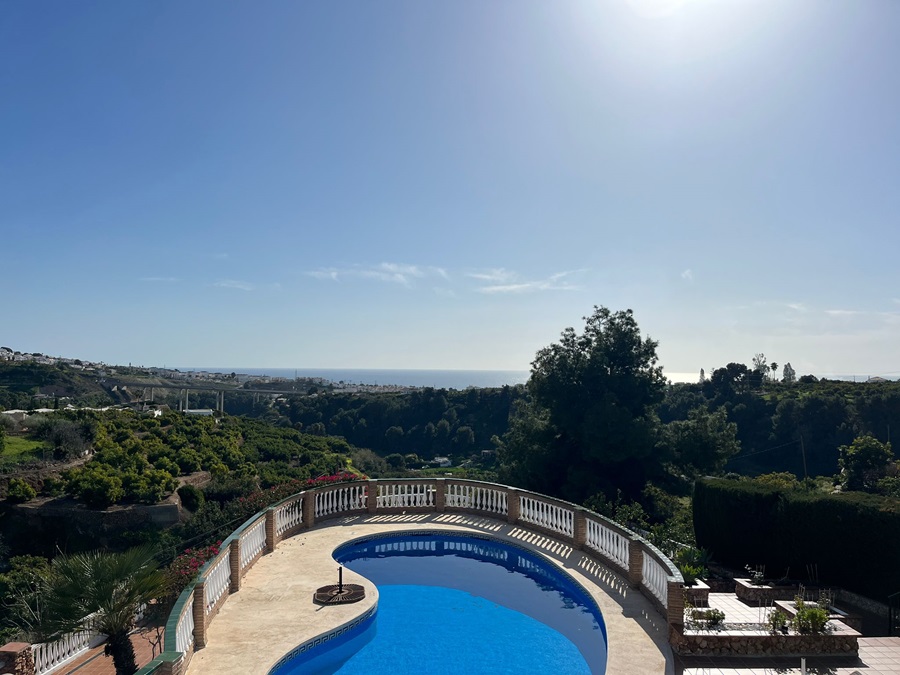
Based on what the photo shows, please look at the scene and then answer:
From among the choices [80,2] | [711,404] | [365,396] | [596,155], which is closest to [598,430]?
[596,155]

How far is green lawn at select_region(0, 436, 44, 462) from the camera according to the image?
2462 cm

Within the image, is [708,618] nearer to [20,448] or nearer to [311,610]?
[311,610]

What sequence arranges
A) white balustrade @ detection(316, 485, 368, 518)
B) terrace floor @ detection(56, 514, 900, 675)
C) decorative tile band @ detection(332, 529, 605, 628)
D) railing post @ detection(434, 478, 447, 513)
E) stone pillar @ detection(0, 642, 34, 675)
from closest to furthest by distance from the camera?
terrace floor @ detection(56, 514, 900, 675) < stone pillar @ detection(0, 642, 34, 675) < decorative tile band @ detection(332, 529, 605, 628) < white balustrade @ detection(316, 485, 368, 518) < railing post @ detection(434, 478, 447, 513)

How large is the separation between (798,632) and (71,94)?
19996 millimetres

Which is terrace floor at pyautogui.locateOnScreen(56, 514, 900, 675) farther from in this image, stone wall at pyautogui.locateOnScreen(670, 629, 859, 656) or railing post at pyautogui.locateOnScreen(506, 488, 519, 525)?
railing post at pyautogui.locateOnScreen(506, 488, 519, 525)

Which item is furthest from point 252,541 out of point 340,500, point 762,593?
point 762,593

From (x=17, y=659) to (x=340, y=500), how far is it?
7035mm

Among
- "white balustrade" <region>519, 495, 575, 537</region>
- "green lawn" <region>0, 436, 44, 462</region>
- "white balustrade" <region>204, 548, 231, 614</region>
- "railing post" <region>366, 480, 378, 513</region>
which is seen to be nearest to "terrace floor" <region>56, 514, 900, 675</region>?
"white balustrade" <region>204, 548, 231, 614</region>

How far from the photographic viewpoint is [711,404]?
52156 millimetres

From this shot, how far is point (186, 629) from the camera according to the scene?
21.3 ft

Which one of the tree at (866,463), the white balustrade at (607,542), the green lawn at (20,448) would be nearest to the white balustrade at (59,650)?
the white balustrade at (607,542)

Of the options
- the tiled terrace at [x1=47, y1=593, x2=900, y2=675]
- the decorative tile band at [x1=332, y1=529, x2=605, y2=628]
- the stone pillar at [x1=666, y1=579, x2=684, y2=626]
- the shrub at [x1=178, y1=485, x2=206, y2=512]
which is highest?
the stone pillar at [x1=666, y1=579, x2=684, y2=626]

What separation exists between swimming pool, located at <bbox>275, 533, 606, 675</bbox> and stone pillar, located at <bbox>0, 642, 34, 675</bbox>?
364 centimetres

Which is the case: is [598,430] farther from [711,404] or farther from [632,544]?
[711,404]
